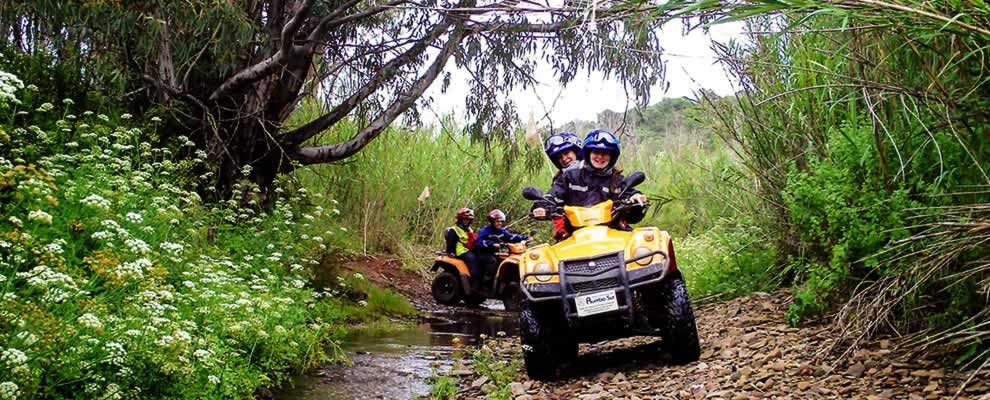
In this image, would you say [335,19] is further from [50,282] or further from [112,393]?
[112,393]

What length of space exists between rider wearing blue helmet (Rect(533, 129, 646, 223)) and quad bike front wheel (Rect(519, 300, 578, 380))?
2.94 ft

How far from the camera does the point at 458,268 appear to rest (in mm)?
11242

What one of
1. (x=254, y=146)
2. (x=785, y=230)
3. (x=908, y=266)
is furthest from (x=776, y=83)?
(x=254, y=146)

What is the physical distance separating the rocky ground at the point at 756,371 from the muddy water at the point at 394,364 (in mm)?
371

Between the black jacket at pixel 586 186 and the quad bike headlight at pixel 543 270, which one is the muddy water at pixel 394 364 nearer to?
the quad bike headlight at pixel 543 270

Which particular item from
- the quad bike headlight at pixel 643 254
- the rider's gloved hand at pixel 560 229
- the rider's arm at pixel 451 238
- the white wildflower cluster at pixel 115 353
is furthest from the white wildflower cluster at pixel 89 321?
the rider's arm at pixel 451 238

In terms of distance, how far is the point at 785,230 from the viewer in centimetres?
618

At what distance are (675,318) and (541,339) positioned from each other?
0.80 metres

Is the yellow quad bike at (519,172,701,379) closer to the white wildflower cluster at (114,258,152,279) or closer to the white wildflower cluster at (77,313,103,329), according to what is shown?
the white wildflower cluster at (114,258,152,279)

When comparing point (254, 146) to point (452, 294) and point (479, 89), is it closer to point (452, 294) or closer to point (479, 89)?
point (479, 89)

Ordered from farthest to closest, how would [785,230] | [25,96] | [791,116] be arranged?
[25,96]
[785,230]
[791,116]

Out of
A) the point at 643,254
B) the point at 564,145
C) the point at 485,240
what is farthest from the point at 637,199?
the point at 485,240

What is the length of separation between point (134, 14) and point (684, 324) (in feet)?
15.4

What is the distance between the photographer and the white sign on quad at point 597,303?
186 inches
